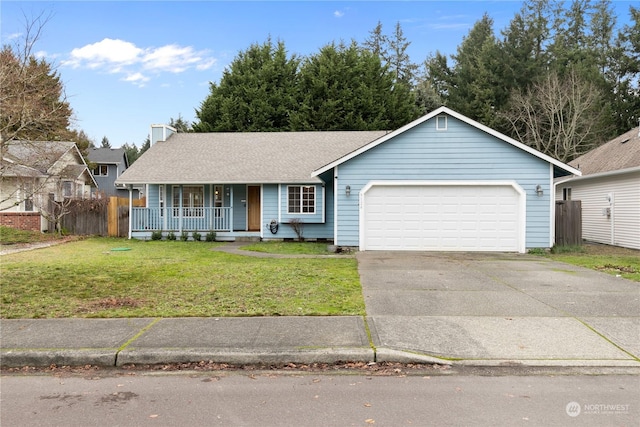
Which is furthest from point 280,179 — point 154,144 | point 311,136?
point 154,144

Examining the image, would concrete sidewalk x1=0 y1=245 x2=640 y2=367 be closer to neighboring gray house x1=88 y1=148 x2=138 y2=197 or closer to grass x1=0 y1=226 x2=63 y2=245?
grass x1=0 y1=226 x2=63 y2=245

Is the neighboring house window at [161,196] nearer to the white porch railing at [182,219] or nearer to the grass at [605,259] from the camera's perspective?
the white porch railing at [182,219]

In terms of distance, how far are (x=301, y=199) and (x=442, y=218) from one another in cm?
598

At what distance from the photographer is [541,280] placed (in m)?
9.12

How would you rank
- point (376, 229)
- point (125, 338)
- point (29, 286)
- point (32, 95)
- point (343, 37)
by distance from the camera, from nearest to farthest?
point (125, 338) < point (29, 286) < point (32, 95) < point (376, 229) < point (343, 37)

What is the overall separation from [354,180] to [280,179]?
3.95 m

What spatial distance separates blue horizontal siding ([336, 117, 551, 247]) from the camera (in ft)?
47.8

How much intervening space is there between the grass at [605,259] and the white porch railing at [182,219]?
12.7 meters

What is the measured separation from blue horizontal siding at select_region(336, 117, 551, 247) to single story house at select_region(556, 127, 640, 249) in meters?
4.00

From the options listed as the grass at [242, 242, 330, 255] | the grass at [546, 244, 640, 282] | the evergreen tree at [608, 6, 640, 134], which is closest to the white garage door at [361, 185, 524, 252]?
the grass at [546, 244, 640, 282]

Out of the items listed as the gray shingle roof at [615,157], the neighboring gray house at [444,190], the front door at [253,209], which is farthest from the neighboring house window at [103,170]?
the gray shingle roof at [615,157]

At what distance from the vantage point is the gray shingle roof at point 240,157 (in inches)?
724

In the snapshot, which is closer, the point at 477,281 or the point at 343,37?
the point at 477,281

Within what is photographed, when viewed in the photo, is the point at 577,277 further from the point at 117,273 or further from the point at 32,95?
the point at 32,95
